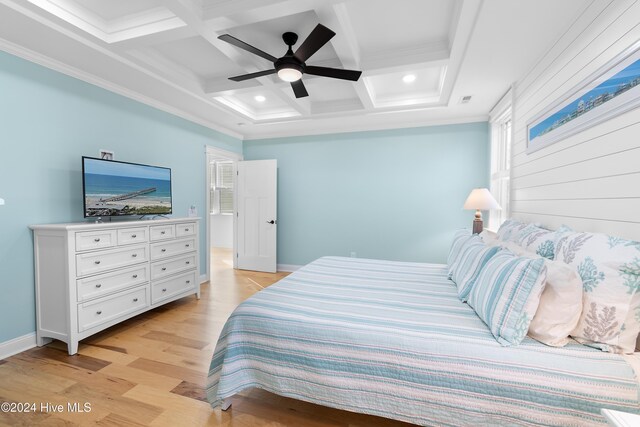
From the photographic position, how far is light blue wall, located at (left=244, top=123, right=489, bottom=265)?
14.3ft

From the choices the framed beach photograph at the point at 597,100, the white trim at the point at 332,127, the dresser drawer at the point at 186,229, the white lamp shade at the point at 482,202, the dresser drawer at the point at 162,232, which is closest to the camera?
the framed beach photograph at the point at 597,100

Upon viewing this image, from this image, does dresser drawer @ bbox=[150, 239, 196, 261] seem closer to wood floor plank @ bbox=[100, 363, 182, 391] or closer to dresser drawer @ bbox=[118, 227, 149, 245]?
dresser drawer @ bbox=[118, 227, 149, 245]

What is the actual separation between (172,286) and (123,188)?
1.24 metres

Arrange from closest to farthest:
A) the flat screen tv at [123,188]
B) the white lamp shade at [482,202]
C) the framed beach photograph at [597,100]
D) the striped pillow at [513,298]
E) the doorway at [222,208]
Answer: the striped pillow at [513,298] → the framed beach photograph at [597,100] → the flat screen tv at [123,188] → the white lamp shade at [482,202] → the doorway at [222,208]

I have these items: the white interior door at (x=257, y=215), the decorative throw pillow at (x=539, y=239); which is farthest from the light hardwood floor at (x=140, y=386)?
the white interior door at (x=257, y=215)

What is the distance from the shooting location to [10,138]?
235cm

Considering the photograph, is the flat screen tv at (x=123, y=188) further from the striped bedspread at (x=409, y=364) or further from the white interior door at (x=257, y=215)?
the striped bedspread at (x=409, y=364)

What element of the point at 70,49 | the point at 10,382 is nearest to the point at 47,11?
the point at 70,49

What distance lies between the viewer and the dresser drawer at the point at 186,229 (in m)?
3.48

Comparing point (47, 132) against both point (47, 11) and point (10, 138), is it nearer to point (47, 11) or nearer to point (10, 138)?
point (10, 138)

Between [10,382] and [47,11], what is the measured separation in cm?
260

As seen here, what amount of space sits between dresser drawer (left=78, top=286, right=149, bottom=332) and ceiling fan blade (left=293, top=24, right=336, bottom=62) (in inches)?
108

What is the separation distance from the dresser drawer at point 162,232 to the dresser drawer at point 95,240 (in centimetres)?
43

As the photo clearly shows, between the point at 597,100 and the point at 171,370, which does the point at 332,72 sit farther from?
the point at 171,370
